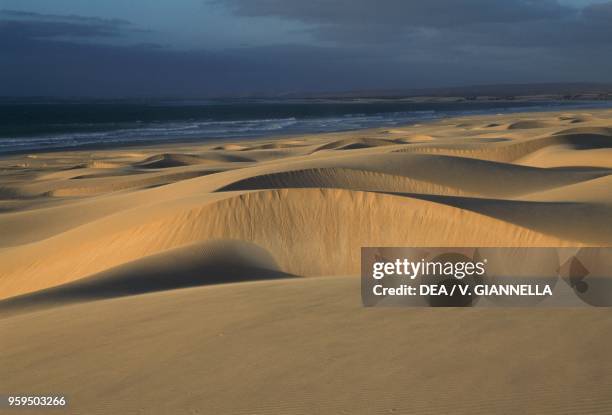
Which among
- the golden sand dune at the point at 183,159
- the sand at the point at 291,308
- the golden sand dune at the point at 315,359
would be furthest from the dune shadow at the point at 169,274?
the golden sand dune at the point at 183,159

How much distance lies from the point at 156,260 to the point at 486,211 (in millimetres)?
5623

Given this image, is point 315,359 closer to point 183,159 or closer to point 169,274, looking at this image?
point 169,274

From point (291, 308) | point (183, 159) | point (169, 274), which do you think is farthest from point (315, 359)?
point (183, 159)

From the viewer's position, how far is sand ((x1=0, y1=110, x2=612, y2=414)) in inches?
154

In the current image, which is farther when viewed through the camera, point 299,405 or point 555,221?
point 555,221

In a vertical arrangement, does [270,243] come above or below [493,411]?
below

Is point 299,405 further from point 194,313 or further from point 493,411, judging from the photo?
point 194,313

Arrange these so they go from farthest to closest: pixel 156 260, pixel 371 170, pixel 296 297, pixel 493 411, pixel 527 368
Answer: pixel 371 170, pixel 156 260, pixel 296 297, pixel 527 368, pixel 493 411

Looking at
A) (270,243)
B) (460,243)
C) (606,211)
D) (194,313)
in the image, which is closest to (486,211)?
(460,243)

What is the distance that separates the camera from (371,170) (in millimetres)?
16844

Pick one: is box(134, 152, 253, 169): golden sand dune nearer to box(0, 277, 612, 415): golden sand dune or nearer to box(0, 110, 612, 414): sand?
box(0, 110, 612, 414): sand

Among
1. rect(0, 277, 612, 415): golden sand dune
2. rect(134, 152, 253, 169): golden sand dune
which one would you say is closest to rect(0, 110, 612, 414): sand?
rect(0, 277, 612, 415): golden sand dune

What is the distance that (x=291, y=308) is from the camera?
19.1 ft

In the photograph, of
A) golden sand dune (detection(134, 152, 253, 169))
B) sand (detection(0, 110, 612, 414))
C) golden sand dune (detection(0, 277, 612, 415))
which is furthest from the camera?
golden sand dune (detection(134, 152, 253, 169))
